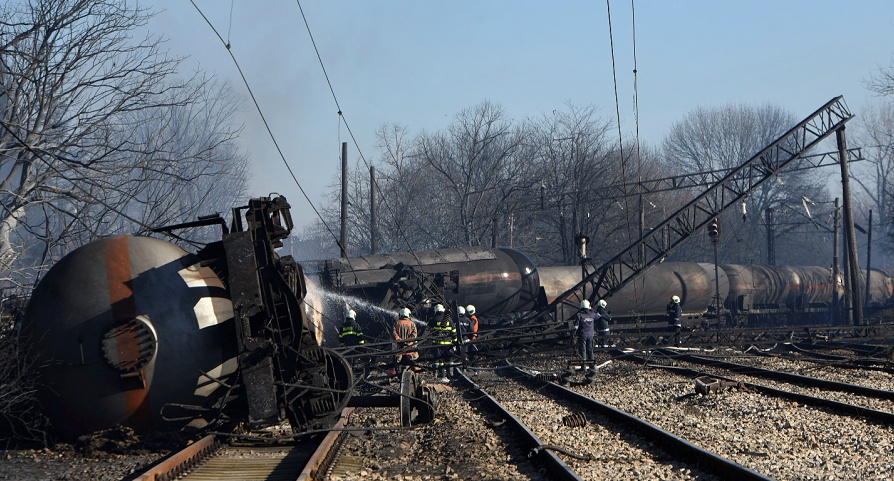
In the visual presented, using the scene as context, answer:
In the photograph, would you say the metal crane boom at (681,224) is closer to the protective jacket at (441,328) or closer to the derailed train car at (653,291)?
the derailed train car at (653,291)

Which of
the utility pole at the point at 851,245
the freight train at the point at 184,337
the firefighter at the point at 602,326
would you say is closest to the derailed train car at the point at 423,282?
the firefighter at the point at 602,326

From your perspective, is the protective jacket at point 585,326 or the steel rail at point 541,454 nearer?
the steel rail at point 541,454

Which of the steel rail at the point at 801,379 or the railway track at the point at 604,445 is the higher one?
the railway track at the point at 604,445

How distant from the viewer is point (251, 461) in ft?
29.7

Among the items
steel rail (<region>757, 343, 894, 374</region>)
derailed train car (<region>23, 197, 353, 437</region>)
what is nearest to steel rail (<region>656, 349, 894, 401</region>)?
steel rail (<region>757, 343, 894, 374</region>)

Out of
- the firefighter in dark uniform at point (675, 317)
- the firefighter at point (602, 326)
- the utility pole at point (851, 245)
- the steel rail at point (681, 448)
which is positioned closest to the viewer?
the steel rail at point (681, 448)

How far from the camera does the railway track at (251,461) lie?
7832 mm

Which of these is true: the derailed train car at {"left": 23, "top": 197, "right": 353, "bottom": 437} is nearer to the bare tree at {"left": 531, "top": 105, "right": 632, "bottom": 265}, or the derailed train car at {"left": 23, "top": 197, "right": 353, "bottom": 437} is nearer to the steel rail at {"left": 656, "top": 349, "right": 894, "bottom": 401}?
the steel rail at {"left": 656, "top": 349, "right": 894, "bottom": 401}

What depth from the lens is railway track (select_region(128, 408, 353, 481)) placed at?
25.7 feet

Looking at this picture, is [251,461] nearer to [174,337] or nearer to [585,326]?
[174,337]

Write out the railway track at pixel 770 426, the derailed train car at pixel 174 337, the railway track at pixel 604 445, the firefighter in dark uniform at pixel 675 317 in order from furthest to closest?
the firefighter in dark uniform at pixel 675 317, the derailed train car at pixel 174 337, the railway track at pixel 770 426, the railway track at pixel 604 445

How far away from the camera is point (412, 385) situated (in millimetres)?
13594

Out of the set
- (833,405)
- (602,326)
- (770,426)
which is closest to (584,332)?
(602,326)

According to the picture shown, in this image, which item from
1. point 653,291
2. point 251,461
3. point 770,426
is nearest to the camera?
point 251,461
